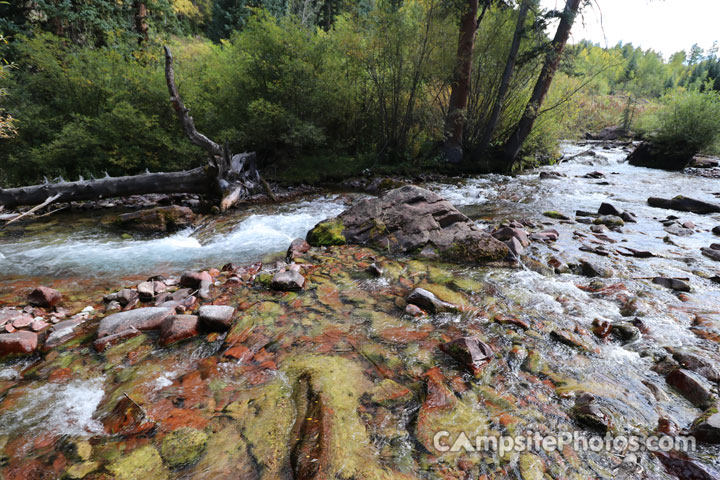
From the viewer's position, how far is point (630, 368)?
2553 mm

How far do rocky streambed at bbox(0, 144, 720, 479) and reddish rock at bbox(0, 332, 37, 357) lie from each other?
13 millimetres

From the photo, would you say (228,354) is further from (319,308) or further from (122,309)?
(122,309)

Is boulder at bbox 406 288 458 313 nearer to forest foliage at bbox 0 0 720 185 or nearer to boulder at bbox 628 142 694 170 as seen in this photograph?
forest foliage at bbox 0 0 720 185

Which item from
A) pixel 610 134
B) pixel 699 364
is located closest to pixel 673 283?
pixel 699 364

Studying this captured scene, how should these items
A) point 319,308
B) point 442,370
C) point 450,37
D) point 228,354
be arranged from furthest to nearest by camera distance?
point 450,37
point 319,308
point 228,354
point 442,370

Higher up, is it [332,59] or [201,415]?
[332,59]

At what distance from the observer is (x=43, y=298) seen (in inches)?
142

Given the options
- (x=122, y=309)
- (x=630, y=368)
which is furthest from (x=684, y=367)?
(x=122, y=309)

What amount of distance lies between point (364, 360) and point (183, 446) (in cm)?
140

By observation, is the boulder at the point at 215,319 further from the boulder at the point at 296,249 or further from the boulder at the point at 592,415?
the boulder at the point at 592,415

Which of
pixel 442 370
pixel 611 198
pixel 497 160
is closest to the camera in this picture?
pixel 442 370

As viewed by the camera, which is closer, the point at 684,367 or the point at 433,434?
the point at 433,434

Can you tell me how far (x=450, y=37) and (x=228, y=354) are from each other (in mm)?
14030

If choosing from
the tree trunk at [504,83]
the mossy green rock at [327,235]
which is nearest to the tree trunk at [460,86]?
the tree trunk at [504,83]
